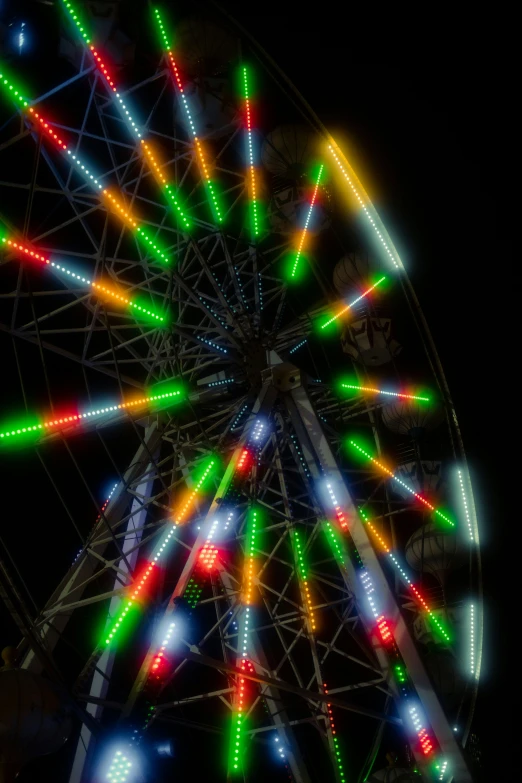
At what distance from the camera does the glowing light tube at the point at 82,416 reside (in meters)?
5.60

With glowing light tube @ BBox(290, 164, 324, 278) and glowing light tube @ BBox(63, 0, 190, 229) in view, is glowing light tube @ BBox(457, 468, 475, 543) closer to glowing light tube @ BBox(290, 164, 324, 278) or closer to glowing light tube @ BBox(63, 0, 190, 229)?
glowing light tube @ BBox(290, 164, 324, 278)

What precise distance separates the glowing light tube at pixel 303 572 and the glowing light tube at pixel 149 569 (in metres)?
1.49

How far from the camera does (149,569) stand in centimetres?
568

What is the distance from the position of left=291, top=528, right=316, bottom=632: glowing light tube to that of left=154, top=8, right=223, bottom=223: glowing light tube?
3829 mm

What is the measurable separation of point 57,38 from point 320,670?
794 centimetres

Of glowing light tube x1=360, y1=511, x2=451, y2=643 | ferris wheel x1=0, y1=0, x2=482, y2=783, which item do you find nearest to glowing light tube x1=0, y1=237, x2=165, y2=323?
ferris wheel x1=0, y1=0, x2=482, y2=783

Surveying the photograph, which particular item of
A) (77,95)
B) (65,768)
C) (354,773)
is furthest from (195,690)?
(77,95)

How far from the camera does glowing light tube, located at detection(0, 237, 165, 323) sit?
600cm

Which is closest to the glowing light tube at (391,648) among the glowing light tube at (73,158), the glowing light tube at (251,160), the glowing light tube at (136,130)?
Answer: the glowing light tube at (73,158)

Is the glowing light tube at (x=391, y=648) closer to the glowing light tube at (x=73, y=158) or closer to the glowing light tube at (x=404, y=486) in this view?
the glowing light tube at (x=404, y=486)

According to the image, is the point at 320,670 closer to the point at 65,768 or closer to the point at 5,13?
the point at 65,768

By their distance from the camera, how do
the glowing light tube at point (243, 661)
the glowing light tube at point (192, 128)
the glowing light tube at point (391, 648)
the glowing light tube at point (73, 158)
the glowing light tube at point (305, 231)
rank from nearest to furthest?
the glowing light tube at point (391, 648), the glowing light tube at point (73, 158), the glowing light tube at point (243, 661), the glowing light tube at point (192, 128), the glowing light tube at point (305, 231)

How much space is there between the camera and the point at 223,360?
752 centimetres

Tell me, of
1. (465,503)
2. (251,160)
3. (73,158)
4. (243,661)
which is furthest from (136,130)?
(243,661)
